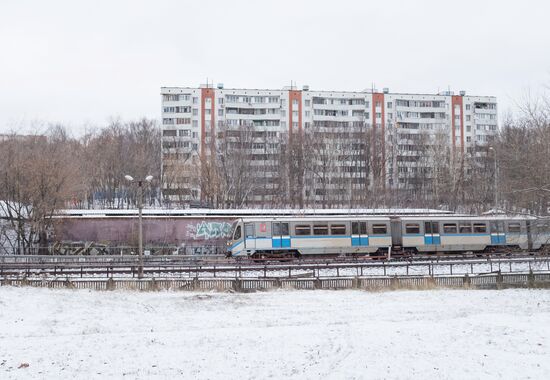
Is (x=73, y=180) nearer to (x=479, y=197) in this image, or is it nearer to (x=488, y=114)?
(x=479, y=197)

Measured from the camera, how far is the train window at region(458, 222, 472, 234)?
36.2 m

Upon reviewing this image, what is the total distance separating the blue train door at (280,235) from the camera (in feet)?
108

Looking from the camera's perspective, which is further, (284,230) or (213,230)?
(213,230)

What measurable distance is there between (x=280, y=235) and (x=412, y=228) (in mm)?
9318

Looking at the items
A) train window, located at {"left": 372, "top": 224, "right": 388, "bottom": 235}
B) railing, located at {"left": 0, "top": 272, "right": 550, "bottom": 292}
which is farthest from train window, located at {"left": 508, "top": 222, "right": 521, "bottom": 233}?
railing, located at {"left": 0, "top": 272, "right": 550, "bottom": 292}

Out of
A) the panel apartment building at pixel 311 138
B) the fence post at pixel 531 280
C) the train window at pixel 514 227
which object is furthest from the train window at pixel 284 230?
the panel apartment building at pixel 311 138

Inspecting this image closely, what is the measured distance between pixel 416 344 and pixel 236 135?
56946 mm

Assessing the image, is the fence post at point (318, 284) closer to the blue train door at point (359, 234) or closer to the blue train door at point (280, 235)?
the blue train door at point (280, 235)

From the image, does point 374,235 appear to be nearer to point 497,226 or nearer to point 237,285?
point 497,226

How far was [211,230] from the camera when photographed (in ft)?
133

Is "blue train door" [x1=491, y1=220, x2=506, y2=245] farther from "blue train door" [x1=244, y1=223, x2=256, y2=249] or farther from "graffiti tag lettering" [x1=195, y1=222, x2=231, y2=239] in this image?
"graffiti tag lettering" [x1=195, y1=222, x2=231, y2=239]

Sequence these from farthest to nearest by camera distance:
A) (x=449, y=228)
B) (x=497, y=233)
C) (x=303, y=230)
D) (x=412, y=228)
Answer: (x=497, y=233), (x=449, y=228), (x=412, y=228), (x=303, y=230)

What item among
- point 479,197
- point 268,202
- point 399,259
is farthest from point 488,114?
point 399,259

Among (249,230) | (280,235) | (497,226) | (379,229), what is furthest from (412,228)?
(249,230)
